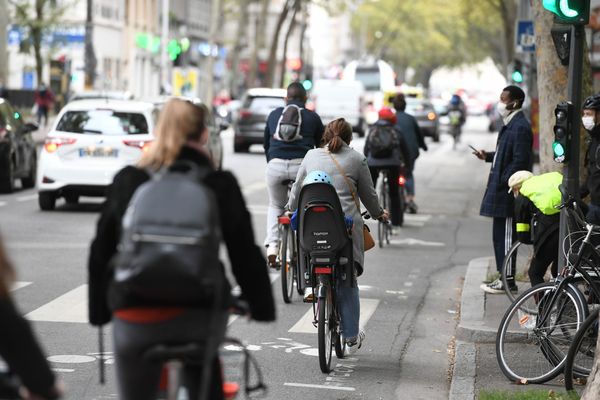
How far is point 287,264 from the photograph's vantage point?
12117 mm

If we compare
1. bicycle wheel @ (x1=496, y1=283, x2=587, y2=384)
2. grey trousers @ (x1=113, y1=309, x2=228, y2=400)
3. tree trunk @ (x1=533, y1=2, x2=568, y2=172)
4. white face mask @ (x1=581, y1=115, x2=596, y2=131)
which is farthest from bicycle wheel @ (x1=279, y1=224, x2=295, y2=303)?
grey trousers @ (x1=113, y1=309, x2=228, y2=400)

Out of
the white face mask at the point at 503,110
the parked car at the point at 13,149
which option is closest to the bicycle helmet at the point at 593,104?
the white face mask at the point at 503,110

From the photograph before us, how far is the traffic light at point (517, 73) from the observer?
106 feet

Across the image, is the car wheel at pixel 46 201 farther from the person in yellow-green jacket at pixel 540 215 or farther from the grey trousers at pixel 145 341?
the grey trousers at pixel 145 341

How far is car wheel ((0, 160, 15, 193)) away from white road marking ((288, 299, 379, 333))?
1100cm

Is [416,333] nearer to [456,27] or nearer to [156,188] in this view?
[156,188]

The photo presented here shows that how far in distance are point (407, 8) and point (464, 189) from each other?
93887 millimetres

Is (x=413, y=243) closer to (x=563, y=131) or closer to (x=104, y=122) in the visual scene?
(x=104, y=122)

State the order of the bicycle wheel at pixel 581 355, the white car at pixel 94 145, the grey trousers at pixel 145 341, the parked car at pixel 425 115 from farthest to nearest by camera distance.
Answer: the parked car at pixel 425 115
the white car at pixel 94 145
the bicycle wheel at pixel 581 355
the grey trousers at pixel 145 341

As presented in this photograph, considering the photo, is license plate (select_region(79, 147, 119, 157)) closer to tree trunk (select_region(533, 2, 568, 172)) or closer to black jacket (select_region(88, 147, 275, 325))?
tree trunk (select_region(533, 2, 568, 172))

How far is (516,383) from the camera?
876 cm

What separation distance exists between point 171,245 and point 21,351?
70 centimetres

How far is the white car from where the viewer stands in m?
19.4

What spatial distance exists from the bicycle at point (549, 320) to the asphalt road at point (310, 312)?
0.49m
